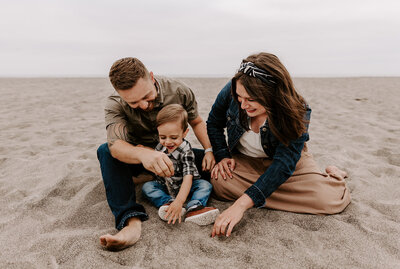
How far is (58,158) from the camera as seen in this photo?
3271 mm

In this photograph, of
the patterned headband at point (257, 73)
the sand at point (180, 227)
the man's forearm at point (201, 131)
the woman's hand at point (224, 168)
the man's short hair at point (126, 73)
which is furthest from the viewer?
the man's forearm at point (201, 131)


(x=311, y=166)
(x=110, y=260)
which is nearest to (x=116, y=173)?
(x=110, y=260)

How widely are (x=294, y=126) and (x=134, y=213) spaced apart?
1162mm

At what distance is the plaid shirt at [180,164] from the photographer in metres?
2.17

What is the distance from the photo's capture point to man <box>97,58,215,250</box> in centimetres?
182

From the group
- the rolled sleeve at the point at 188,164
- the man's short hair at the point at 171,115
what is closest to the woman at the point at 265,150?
the rolled sleeve at the point at 188,164

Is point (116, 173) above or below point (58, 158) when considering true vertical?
above

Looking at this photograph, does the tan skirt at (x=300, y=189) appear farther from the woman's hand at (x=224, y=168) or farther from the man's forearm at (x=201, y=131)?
the man's forearm at (x=201, y=131)

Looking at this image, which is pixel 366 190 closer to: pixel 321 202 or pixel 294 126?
pixel 321 202

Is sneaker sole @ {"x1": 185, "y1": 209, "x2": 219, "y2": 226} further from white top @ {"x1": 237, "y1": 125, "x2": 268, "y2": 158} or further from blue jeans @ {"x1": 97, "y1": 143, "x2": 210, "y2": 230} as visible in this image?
white top @ {"x1": 237, "y1": 125, "x2": 268, "y2": 158}

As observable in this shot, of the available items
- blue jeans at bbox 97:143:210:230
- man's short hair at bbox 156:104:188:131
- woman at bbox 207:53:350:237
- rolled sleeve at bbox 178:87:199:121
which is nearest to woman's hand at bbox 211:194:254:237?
woman at bbox 207:53:350:237

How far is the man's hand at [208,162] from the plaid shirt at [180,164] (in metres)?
0.13

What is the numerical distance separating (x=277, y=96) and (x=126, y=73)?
0.96 metres

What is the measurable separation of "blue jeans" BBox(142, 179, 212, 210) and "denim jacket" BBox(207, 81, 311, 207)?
293 mm
